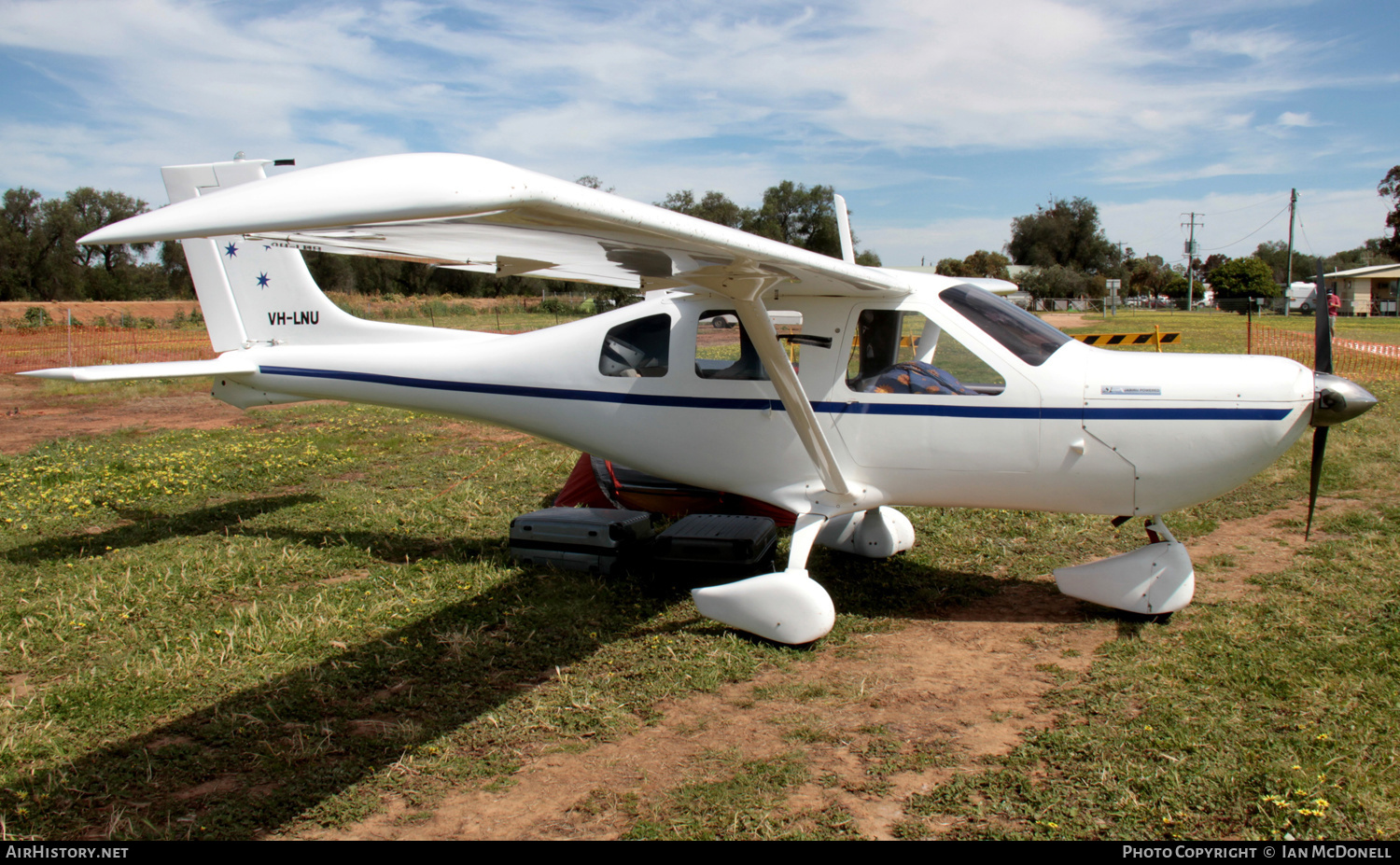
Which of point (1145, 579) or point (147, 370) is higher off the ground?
point (147, 370)

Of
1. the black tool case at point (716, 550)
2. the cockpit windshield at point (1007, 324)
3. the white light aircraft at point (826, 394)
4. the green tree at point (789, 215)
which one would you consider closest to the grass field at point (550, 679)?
the black tool case at point (716, 550)

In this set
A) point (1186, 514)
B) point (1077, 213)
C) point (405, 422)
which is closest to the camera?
point (1186, 514)

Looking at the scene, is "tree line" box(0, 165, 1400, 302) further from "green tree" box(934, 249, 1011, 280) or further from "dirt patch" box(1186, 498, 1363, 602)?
"dirt patch" box(1186, 498, 1363, 602)

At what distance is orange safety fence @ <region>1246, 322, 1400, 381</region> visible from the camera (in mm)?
16130

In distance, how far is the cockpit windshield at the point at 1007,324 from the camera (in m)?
5.05

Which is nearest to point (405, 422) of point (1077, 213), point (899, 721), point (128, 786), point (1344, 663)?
point (128, 786)

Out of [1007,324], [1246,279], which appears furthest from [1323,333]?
[1246,279]

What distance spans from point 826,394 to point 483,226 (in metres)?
2.69

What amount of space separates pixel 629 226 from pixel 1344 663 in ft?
14.1

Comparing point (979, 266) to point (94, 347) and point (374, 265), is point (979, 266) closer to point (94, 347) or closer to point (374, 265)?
point (374, 265)

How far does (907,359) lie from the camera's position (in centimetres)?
537

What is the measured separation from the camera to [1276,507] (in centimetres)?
739

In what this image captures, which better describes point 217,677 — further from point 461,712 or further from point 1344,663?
point 1344,663

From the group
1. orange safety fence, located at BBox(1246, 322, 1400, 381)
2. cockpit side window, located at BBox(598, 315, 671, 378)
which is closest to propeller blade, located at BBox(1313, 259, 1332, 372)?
cockpit side window, located at BBox(598, 315, 671, 378)
